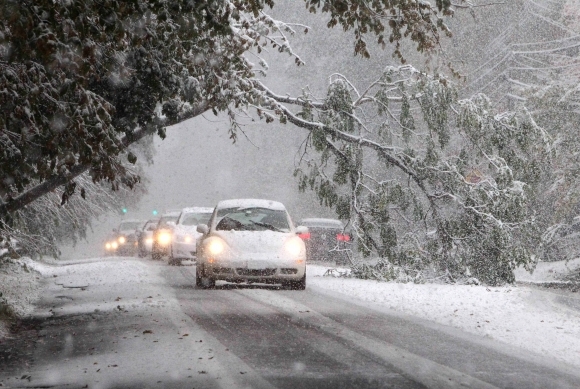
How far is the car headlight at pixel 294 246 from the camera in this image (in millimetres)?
15234

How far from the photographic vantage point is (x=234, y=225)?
16203 mm

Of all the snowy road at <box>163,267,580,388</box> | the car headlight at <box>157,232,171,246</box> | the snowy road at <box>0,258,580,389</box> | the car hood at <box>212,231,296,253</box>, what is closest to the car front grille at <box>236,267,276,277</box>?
the car hood at <box>212,231,296,253</box>

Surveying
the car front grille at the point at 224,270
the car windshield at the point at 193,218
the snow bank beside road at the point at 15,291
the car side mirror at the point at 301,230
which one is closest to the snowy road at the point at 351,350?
the car front grille at the point at 224,270

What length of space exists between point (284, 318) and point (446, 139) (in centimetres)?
852

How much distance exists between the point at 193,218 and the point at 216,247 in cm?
1089

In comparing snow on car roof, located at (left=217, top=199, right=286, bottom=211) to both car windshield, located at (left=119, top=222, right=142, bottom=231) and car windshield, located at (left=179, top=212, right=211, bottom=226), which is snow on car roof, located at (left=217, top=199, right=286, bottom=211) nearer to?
car windshield, located at (left=179, top=212, right=211, bottom=226)

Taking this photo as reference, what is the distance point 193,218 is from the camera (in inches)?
1028

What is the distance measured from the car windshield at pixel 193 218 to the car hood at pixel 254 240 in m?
10.3

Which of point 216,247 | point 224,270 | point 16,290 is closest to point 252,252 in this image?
point 224,270

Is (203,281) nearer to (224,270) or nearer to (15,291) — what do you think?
(224,270)

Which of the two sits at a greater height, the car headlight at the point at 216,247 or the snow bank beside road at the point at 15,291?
the car headlight at the point at 216,247

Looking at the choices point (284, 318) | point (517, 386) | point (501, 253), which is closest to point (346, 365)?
point (517, 386)

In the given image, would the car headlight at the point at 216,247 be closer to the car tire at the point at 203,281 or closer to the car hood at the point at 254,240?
the car hood at the point at 254,240

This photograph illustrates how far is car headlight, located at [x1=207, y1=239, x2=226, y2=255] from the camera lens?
15.2m
